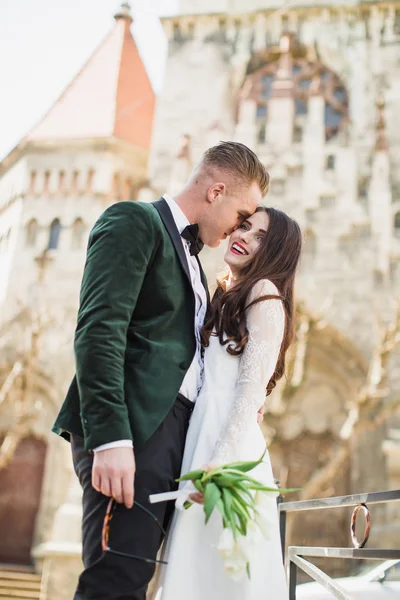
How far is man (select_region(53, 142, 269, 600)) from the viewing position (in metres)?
1.75

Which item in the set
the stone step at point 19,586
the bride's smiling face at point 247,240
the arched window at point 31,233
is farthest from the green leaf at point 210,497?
the arched window at point 31,233

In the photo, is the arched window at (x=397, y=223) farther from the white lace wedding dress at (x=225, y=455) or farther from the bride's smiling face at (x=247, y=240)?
the white lace wedding dress at (x=225, y=455)

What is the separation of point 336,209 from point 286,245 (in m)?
9.40

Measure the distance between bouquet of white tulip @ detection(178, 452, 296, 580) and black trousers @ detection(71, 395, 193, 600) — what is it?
0.13 m

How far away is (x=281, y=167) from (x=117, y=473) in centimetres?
1082

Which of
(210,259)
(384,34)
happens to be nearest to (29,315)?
(210,259)

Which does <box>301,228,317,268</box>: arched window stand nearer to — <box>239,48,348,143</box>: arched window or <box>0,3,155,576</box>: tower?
<box>239,48,348,143</box>: arched window

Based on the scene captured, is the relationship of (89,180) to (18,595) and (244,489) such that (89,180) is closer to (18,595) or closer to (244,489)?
(18,595)

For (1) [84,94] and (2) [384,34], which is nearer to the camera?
(2) [384,34]

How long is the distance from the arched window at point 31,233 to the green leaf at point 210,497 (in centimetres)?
1155

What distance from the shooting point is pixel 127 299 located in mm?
1904

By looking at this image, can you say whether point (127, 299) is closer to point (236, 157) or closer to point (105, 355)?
point (105, 355)

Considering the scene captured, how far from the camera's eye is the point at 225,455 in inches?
76.0

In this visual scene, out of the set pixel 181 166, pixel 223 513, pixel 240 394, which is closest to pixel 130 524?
pixel 223 513
